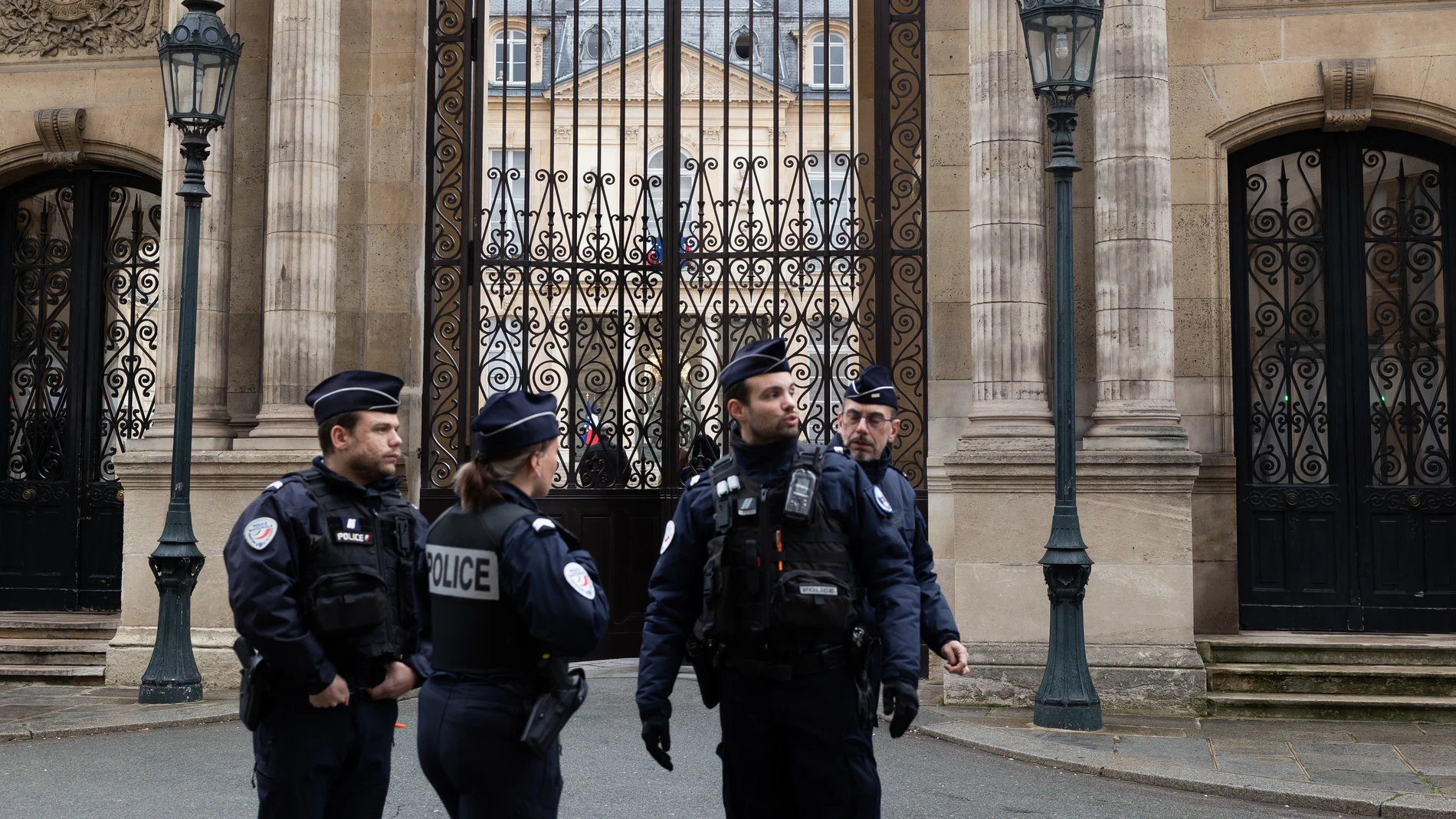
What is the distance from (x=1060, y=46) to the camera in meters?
10.1

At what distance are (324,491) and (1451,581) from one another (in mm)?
9910

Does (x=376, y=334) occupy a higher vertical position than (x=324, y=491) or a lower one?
higher

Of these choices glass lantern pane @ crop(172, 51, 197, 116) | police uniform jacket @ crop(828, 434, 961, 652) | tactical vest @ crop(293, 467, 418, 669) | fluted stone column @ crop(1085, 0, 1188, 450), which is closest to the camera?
tactical vest @ crop(293, 467, 418, 669)

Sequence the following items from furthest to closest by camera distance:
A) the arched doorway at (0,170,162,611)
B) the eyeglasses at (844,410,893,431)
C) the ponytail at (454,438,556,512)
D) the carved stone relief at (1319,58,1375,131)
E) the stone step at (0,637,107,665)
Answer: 1. the arched doorway at (0,170,162,611)
2. the stone step at (0,637,107,665)
3. the carved stone relief at (1319,58,1375,131)
4. the eyeglasses at (844,410,893,431)
5. the ponytail at (454,438,556,512)

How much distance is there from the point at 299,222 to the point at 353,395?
24.1ft

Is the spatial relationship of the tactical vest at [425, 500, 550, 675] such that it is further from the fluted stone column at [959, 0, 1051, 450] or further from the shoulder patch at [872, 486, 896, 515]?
the fluted stone column at [959, 0, 1051, 450]

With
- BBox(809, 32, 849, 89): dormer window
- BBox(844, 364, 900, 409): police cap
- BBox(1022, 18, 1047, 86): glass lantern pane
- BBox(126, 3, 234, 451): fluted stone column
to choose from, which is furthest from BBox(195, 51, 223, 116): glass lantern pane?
BBox(809, 32, 849, 89): dormer window

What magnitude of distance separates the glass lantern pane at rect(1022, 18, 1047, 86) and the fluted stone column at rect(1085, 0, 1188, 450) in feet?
4.64

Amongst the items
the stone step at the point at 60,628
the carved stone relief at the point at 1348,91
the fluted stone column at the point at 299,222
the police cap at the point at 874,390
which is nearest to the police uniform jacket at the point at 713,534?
the police cap at the point at 874,390

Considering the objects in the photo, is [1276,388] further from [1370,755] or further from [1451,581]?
[1370,755]

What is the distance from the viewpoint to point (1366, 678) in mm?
10852

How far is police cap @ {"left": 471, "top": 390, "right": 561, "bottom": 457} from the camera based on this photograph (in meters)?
4.60

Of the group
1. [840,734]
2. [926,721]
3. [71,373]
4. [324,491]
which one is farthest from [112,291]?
[840,734]

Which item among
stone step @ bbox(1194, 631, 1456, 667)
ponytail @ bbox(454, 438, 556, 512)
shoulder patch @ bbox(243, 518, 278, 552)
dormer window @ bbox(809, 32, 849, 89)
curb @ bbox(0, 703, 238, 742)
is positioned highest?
dormer window @ bbox(809, 32, 849, 89)
